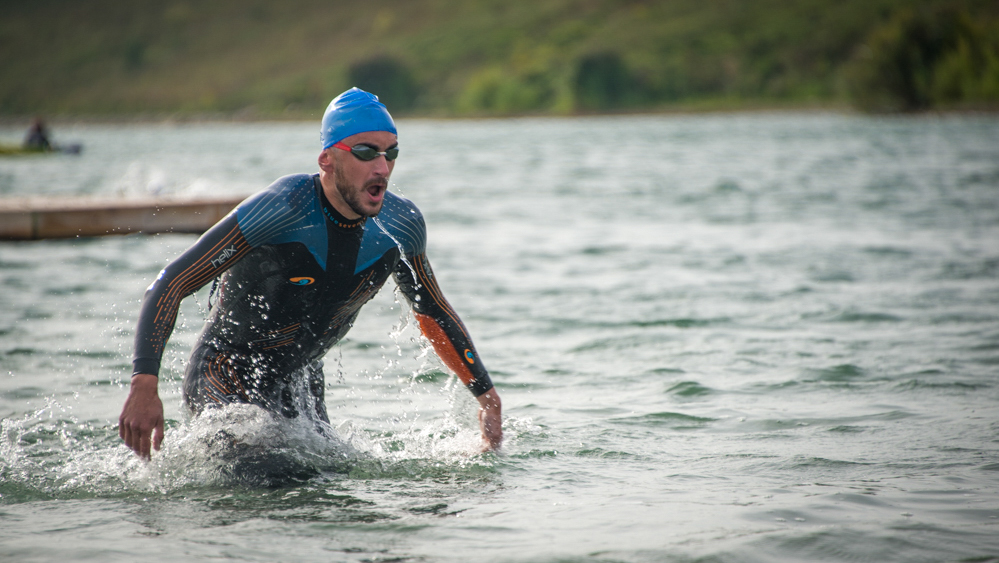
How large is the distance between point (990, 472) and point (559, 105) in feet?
478

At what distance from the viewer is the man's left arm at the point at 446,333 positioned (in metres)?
4.89

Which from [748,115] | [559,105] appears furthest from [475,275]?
[559,105]

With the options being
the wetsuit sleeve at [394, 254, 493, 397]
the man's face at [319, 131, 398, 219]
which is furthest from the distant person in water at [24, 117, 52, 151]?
the man's face at [319, 131, 398, 219]

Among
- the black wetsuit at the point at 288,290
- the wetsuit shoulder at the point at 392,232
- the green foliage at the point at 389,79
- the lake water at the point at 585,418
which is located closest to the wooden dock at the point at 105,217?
the lake water at the point at 585,418

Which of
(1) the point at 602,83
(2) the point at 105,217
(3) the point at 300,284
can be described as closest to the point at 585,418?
(3) the point at 300,284

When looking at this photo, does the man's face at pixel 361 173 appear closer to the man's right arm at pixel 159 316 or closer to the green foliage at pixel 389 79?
the man's right arm at pixel 159 316

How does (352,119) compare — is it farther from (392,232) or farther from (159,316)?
(159,316)

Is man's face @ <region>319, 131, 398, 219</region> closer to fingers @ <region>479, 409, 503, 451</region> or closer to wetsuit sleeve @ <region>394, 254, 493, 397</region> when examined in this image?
wetsuit sleeve @ <region>394, 254, 493, 397</region>

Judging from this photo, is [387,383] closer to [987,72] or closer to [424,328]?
[424,328]

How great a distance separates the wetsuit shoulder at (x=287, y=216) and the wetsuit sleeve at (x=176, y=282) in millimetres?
63

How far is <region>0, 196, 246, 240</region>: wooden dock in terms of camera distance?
14555 millimetres

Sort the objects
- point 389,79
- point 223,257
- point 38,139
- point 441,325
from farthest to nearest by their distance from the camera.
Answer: point 389,79
point 38,139
point 441,325
point 223,257

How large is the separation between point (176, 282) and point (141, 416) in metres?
0.59

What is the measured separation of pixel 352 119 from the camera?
4.40 meters
